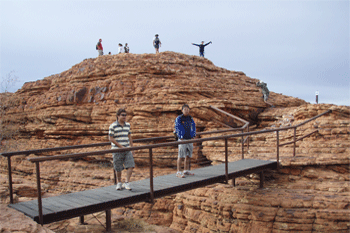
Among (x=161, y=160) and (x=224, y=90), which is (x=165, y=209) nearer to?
(x=161, y=160)

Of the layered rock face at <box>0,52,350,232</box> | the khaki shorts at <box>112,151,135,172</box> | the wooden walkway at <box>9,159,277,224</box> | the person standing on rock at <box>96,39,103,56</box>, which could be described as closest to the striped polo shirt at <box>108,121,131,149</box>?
the khaki shorts at <box>112,151,135,172</box>

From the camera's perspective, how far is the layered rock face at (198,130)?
8344 millimetres

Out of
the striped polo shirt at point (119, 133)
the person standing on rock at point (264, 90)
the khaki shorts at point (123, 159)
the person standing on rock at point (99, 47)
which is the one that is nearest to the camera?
the striped polo shirt at point (119, 133)

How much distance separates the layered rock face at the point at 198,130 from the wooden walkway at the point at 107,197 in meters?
1.14

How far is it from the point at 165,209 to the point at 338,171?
19.9ft

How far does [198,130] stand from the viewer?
14.5 meters

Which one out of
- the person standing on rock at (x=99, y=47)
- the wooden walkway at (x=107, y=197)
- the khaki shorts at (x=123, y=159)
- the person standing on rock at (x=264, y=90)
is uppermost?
the person standing on rock at (x=99, y=47)

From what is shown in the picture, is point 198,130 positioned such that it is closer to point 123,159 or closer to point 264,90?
point 264,90

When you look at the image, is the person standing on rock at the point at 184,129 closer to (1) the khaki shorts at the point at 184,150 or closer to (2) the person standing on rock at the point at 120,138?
(1) the khaki shorts at the point at 184,150

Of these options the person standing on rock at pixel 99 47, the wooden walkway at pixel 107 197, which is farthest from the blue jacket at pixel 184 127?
the person standing on rock at pixel 99 47

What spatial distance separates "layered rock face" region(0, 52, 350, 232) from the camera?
8344 millimetres

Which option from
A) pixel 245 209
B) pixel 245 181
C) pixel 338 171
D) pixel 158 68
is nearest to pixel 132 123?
pixel 158 68

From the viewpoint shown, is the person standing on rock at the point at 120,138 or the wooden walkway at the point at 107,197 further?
the person standing on rock at the point at 120,138

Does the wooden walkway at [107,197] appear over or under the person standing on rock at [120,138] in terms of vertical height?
under
